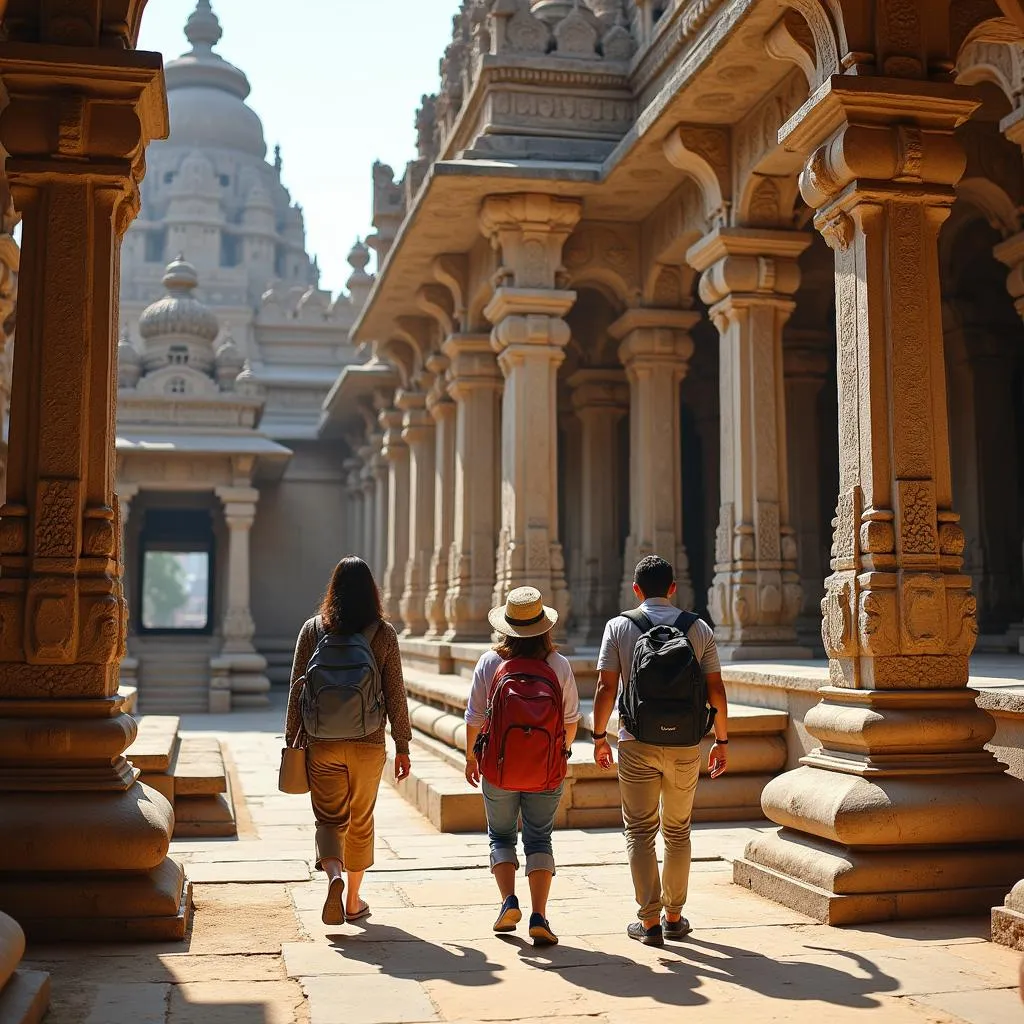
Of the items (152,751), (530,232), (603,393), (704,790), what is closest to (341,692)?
(152,751)

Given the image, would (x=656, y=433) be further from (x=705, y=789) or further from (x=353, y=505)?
(x=353, y=505)

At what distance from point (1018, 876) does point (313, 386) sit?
24160mm

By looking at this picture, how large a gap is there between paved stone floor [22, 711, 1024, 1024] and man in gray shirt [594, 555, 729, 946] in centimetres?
15

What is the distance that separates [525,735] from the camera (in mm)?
5109

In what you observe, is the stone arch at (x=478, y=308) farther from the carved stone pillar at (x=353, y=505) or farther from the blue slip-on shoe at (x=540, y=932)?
the carved stone pillar at (x=353, y=505)

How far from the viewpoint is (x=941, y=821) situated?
17.9ft

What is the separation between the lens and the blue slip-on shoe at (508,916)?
17.1 ft

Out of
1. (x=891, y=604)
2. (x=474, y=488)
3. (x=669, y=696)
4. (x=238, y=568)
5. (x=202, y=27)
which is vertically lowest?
(x=669, y=696)

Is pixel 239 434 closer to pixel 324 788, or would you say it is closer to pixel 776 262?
pixel 776 262

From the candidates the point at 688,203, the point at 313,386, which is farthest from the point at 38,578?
the point at 313,386

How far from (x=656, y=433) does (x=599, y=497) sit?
3.17 meters

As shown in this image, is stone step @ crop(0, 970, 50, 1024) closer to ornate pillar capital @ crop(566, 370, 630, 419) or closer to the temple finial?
ornate pillar capital @ crop(566, 370, 630, 419)

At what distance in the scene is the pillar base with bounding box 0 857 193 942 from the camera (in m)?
4.95

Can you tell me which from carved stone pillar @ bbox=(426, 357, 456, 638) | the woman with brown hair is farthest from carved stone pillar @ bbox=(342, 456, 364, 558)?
the woman with brown hair
